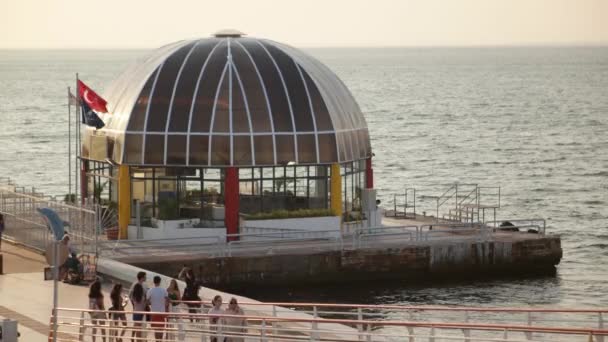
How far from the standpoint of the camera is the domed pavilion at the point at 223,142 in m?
61.0

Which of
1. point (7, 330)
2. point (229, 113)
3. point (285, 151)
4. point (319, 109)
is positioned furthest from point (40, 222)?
point (7, 330)

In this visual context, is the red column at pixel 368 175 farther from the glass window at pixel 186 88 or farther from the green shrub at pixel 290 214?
the glass window at pixel 186 88

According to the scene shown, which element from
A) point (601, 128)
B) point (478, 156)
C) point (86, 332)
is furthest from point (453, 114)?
point (86, 332)

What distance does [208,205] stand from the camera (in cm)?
6106

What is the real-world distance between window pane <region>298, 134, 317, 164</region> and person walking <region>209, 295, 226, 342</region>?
22586mm

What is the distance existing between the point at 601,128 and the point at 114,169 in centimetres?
10774

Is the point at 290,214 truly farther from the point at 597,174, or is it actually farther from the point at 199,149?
the point at 597,174

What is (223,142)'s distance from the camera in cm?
6097

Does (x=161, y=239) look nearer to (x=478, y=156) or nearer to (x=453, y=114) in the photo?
(x=478, y=156)

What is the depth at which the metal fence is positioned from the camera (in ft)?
179

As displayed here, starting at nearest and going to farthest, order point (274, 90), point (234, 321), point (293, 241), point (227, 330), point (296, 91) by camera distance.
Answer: point (234, 321), point (227, 330), point (293, 241), point (274, 90), point (296, 91)

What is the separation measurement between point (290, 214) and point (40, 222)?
30.0 ft

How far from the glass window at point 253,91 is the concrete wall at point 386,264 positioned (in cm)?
553

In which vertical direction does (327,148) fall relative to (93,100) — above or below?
below
